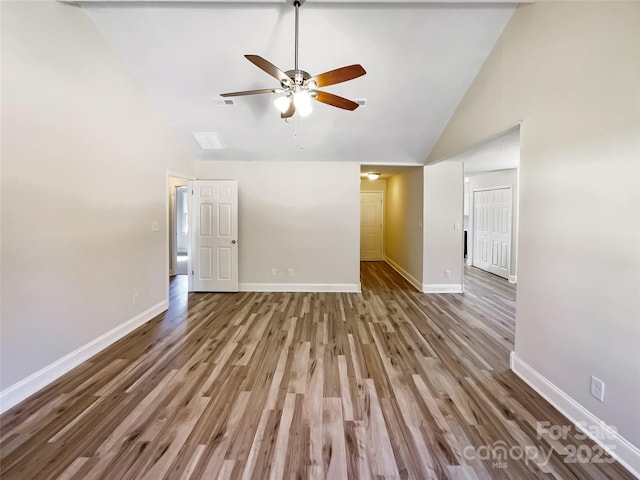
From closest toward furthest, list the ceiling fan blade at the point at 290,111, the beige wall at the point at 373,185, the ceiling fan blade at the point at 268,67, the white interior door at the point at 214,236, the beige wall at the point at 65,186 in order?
1. the ceiling fan blade at the point at 268,67
2. the beige wall at the point at 65,186
3. the ceiling fan blade at the point at 290,111
4. the white interior door at the point at 214,236
5. the beige wall at the point at 373,185

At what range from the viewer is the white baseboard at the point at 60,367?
6.82 ft

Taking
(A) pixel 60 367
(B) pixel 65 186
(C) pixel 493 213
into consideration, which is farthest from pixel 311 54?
(C) pixel 493 213

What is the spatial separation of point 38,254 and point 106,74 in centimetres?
195

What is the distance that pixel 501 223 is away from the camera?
646cm

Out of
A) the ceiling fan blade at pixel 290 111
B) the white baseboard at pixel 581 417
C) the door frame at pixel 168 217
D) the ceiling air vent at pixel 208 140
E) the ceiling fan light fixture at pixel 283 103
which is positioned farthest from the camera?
the ceiling air vent at pixel 208 140

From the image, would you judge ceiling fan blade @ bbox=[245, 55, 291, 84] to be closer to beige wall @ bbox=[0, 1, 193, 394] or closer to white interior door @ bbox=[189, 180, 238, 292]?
beige wall @ bbox=[0, 1, 193, 394]

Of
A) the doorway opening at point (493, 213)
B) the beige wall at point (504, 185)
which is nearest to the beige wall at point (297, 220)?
the doorway opening at point (493, 213)

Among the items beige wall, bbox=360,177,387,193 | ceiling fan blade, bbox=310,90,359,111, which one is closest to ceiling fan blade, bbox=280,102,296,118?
ceiling fan blade, bbox=310,90,359,111

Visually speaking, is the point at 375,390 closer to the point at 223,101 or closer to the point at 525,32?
the point at 525,32

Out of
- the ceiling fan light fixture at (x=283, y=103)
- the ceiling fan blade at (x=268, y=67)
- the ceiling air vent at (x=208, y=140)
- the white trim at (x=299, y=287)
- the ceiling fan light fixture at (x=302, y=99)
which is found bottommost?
the white trim at (x=299, y=287)

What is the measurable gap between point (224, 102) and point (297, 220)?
2254 millimetres

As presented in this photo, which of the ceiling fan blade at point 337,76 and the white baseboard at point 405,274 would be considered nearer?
the ceiling fan blade at point 337,76

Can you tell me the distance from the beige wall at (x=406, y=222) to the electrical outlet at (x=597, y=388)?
3.46 m

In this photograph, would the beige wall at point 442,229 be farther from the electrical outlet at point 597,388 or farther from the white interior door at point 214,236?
the white interior door at point 214,236
